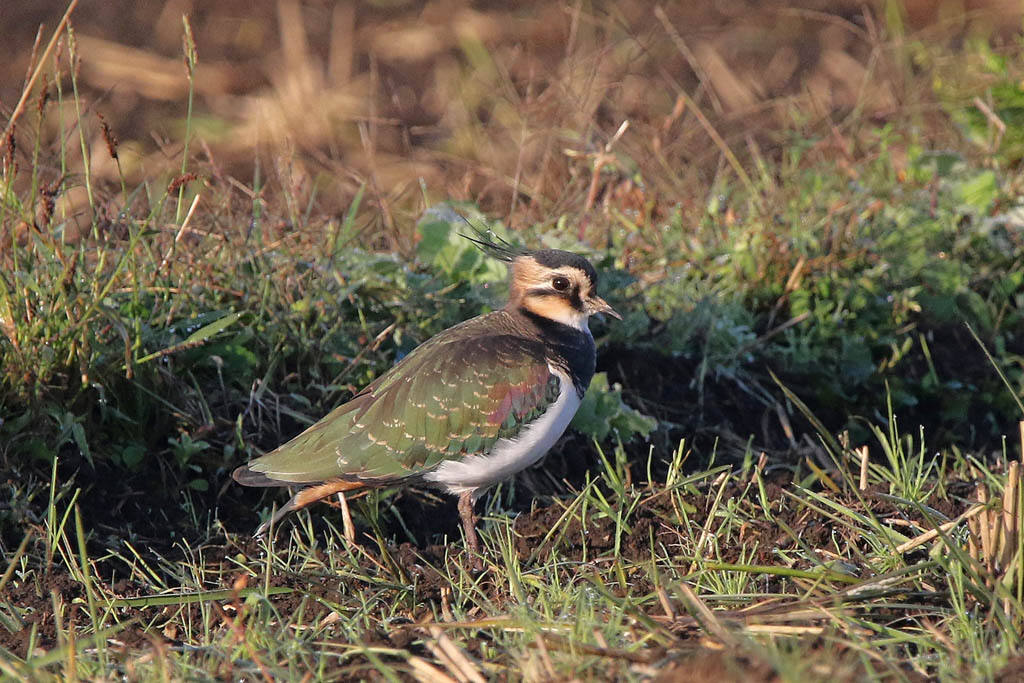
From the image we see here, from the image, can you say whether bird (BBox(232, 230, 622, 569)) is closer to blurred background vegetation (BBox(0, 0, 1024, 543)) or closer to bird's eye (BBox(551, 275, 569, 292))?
bird's eye (BBox(551, 275, 569, 292))

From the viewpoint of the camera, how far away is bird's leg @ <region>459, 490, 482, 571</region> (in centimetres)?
400

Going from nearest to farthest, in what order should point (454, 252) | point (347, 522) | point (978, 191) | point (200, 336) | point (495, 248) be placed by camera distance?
point (347, 522), point (200, 336), point (495, 248), point (454, 252), point (978, 191)

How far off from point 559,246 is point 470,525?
1.57 metres

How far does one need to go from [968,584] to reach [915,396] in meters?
2.31

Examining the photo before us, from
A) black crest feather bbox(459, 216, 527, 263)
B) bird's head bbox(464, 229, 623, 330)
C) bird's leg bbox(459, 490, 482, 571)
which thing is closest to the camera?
bird's leg bbox(459, 490, 482, 571)

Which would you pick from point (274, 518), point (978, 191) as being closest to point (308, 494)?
point (274, 518)

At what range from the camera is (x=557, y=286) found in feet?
14.7

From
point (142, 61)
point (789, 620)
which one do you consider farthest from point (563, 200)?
point (142, 61)

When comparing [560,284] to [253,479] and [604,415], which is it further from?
[253,479]

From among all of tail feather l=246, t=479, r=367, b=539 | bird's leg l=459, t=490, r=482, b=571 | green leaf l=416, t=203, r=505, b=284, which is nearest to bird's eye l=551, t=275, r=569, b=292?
green leaf l=416, t=203, r=505, b=284

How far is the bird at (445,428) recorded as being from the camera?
13.6 ft

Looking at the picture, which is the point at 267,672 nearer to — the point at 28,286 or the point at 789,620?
the point at 789,620

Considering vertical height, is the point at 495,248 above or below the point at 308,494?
above

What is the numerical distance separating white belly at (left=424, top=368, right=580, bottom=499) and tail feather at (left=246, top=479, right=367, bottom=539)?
0.29 m
